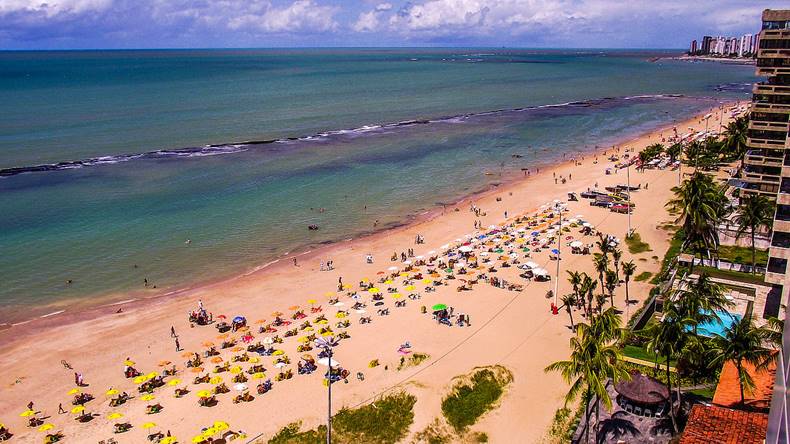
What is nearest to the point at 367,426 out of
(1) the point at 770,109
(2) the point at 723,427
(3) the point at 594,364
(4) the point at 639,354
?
(3) the point at 594,364

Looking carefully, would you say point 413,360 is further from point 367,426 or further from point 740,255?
point 740,255

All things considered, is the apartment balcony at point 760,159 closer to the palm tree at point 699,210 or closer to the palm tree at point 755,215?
the palm tree at point 755,215

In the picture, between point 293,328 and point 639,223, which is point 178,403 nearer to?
point 293,328

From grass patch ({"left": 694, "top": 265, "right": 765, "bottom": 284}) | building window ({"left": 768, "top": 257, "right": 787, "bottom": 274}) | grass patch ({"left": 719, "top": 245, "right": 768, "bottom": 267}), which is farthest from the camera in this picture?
grass patch ({"left": 719, "top": 245, "right": 768, "bottom": 267})

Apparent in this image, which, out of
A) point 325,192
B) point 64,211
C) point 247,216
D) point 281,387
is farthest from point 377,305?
point 64,211

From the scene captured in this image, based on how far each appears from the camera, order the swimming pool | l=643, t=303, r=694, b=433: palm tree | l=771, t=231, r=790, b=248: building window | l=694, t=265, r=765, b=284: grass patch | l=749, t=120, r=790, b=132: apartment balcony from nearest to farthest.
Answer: l=643, t=303, r=694, b=433: palm tree < the swimming pool < l=771, t=231, r=790, b=248: building window < l=694, t=265, r=765, b=284: grass patch < l=749, t=120, r=790, b=132: apartment balcony

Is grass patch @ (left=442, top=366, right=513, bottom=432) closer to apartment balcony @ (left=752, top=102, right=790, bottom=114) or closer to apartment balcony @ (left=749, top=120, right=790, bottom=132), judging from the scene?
apartment balcony @ (left=749, top=120, right=790, bottom=132)

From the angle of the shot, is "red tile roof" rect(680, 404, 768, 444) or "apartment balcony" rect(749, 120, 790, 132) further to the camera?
"apartment balcony" rect(749, 120, 790, 132)

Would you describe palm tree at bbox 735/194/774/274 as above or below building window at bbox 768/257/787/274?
above

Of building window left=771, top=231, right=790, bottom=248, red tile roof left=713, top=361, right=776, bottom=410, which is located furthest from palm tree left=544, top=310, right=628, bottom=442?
building window left=771, top=231, right=790, bottom=248
